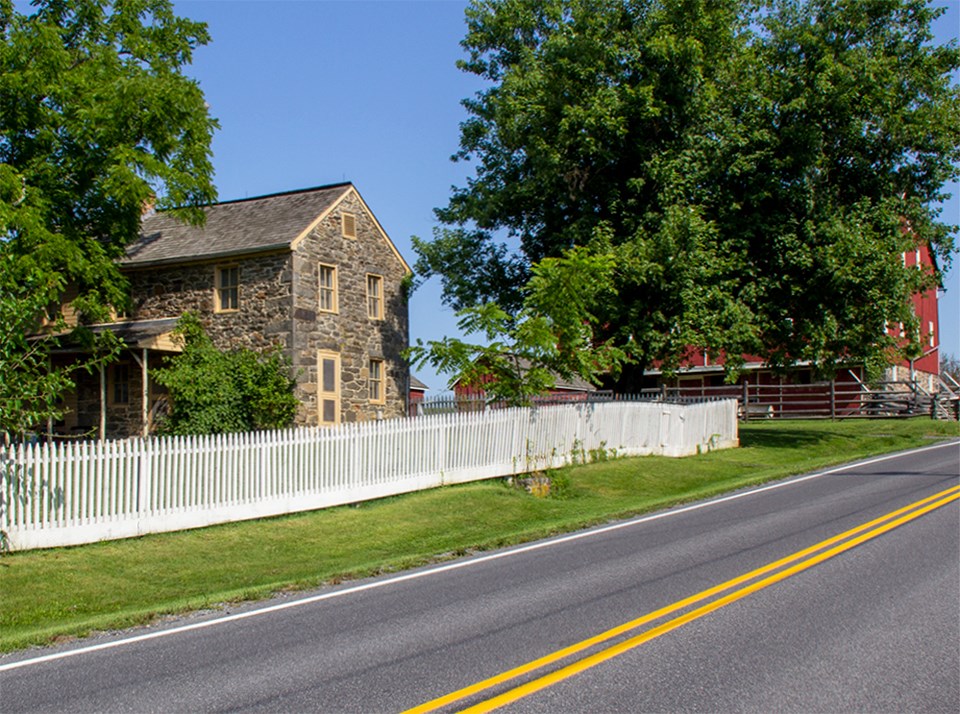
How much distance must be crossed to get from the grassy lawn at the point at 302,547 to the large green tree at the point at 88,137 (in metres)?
8.09

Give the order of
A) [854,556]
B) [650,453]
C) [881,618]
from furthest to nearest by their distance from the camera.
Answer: [650,453], [854,556], [881,618]

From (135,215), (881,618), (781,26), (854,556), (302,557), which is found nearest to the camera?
(881,618)

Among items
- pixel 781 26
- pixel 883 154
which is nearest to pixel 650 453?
pixel 883 154

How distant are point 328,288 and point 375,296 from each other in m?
2.46

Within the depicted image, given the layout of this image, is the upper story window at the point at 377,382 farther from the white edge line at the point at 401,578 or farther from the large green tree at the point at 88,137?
the white edge line at the point at 401,578

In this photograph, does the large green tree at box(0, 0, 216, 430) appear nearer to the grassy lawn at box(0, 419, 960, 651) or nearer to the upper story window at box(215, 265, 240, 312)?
the upper story window at box(215, 265, 240, 312)

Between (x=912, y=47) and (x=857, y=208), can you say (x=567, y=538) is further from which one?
(x=912, y=47)

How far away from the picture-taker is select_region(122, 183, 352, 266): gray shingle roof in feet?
91.1

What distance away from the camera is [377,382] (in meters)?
30.5

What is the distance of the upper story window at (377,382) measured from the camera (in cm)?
3024

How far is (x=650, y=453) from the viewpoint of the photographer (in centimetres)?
2581

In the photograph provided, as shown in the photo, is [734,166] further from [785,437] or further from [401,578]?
[401,578]

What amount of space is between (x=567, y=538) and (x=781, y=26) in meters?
24.0

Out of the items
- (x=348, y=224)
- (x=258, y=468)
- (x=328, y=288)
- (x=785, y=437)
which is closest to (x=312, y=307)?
(x=328, y=288)
